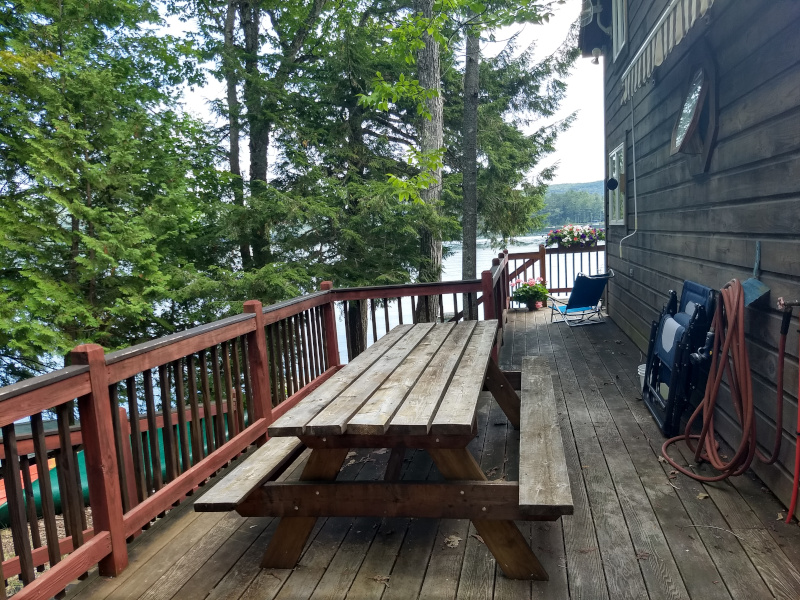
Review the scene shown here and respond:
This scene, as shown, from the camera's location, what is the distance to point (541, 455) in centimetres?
217

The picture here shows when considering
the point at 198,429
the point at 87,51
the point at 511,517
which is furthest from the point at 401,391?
the point at 87,51

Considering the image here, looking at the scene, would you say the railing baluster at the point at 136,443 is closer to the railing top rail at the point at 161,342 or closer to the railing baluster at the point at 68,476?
the railing top rail at the point at 161,342

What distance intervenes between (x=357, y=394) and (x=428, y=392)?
267mm

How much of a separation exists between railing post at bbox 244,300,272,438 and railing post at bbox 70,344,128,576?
1.23 metres

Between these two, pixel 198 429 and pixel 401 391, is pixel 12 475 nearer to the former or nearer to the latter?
pixel 198 429

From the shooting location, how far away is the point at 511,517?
1.97 m

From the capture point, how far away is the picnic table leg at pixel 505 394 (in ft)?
11.8

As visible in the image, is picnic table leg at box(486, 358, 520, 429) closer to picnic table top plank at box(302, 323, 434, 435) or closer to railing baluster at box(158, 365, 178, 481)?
picnic table top plank at box(302, 323, 434, 435)

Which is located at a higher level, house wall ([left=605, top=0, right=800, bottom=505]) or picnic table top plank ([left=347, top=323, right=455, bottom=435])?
house wall ([left=605, top=0, right=800, bottom=505])

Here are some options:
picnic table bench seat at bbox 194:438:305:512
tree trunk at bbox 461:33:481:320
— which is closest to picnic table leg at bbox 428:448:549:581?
picnic table bench seat at bbox 194:438:305:512

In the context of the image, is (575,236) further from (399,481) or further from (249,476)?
(249,476)

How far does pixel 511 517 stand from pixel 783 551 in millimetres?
1017

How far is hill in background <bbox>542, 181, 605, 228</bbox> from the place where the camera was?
1163 cm

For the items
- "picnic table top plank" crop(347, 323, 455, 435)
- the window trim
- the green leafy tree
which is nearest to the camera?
"picnic table top plank" crop(347, 323, 455, 435)
